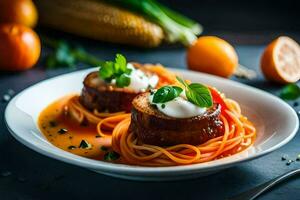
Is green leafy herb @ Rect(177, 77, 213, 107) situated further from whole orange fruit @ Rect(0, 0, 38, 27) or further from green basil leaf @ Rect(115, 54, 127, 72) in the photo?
whole orange fruit @ Rect(0, 0, 38, 27)

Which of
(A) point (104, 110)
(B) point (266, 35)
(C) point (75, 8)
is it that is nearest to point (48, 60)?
(C) point (75, 8)

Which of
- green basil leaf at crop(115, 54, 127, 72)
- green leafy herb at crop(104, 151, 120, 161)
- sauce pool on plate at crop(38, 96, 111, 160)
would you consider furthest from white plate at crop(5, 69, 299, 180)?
green basil leaf at crop(115, 54, 127, 72)

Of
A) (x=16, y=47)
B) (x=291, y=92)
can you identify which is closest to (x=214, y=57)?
(x=291, y=92)

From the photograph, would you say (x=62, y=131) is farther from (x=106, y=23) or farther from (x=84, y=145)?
(x=106, y=23)

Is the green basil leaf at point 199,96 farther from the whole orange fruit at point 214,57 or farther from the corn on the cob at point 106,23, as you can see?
the corn on the cob at point 106,23

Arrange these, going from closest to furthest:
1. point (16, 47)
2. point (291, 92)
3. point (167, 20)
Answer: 1. point (291, 92)
2. point (16, 47)
3. point (167, 20)

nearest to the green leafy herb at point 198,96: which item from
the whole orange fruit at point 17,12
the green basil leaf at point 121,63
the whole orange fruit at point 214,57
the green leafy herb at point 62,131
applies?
the green basil leaf at point 121,63
